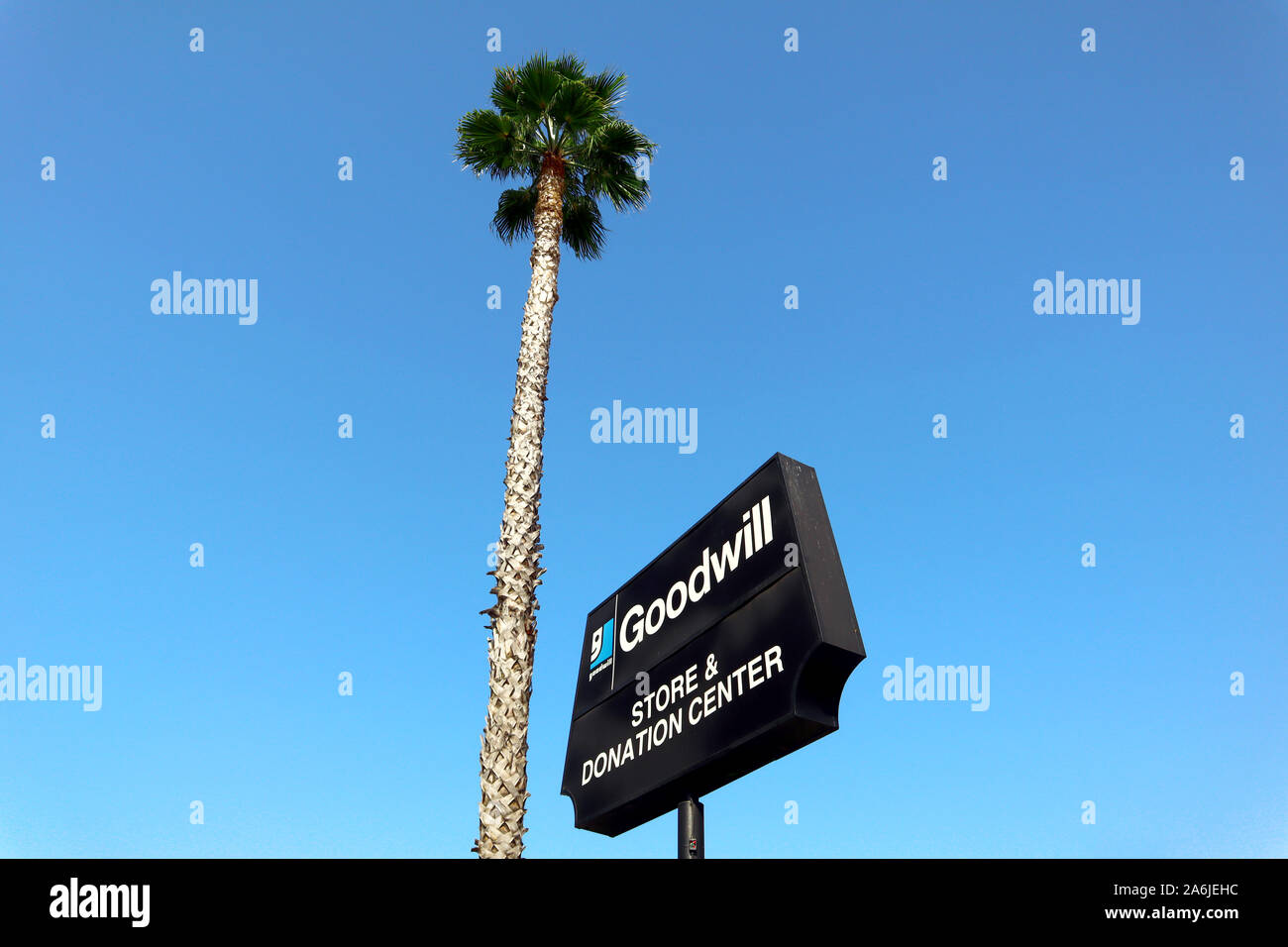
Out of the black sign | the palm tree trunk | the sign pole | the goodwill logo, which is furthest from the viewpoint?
the palm tree trunk

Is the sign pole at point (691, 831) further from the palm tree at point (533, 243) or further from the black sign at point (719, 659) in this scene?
the palm tree at point (533, 243)

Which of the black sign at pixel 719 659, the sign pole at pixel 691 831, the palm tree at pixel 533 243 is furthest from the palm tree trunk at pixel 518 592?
the sign pole at pixel 691 831

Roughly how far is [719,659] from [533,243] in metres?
9.95

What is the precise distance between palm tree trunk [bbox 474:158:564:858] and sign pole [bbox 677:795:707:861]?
207 inches

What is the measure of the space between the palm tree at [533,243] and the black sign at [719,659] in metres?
4.01

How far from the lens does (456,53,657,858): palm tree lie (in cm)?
929

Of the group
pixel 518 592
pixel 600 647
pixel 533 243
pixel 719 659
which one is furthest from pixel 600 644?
pixel 533 243

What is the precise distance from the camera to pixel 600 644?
231 inches

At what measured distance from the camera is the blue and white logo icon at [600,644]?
5703 mm

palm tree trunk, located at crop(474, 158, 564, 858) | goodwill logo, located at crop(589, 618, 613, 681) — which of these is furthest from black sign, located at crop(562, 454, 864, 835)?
palm tree trunk, located at crop(474, 158, 564, 858)

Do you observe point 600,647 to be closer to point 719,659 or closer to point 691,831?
point 719,659

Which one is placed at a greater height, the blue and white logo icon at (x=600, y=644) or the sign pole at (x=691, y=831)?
the blue and white logo icon at (x=600, y=644)

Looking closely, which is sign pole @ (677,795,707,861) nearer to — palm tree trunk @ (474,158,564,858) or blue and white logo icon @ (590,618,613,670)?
blue and white logo icon @ (590,618,613,670)

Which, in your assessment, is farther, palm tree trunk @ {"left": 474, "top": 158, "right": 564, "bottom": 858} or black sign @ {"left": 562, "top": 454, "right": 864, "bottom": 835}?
palm tree trunk @ {"left": 474, "top": 158, "right": 564, "bottom": 858}
